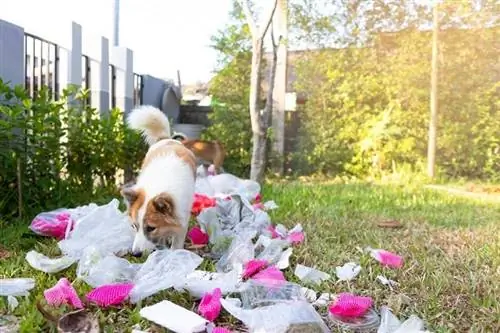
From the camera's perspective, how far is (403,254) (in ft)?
8.78

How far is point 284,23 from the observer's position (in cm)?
744

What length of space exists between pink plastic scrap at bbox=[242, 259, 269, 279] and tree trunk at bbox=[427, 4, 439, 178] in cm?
544

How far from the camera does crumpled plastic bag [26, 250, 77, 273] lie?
2256 millimetres

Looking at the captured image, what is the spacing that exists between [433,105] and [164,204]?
551cm

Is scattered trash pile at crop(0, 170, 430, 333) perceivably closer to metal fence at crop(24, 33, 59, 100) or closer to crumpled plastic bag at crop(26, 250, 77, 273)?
crumpled plastic bag at crop(26, 250, 77, 273)

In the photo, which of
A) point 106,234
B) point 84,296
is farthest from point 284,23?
point 84,296

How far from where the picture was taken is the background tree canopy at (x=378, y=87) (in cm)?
715

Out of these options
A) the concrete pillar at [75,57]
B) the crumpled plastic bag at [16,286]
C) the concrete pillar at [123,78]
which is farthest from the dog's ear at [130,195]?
the concrete pillar at [123,78]

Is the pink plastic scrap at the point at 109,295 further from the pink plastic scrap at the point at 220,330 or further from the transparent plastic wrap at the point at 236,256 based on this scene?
the transparent plastic wrap at the point at 236,256

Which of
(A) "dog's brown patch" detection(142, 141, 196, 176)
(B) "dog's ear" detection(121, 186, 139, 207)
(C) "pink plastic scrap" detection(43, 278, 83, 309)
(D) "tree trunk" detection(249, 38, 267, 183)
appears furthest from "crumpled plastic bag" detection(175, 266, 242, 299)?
(D) "tree trunk" detection(249, 38, 267, 183)

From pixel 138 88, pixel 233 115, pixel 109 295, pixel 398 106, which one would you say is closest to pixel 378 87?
pixel 398 106

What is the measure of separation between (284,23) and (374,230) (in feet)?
16.1

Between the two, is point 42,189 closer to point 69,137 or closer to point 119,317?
point 69,137

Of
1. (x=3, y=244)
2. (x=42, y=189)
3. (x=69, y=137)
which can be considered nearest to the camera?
(x=3, y=244)
